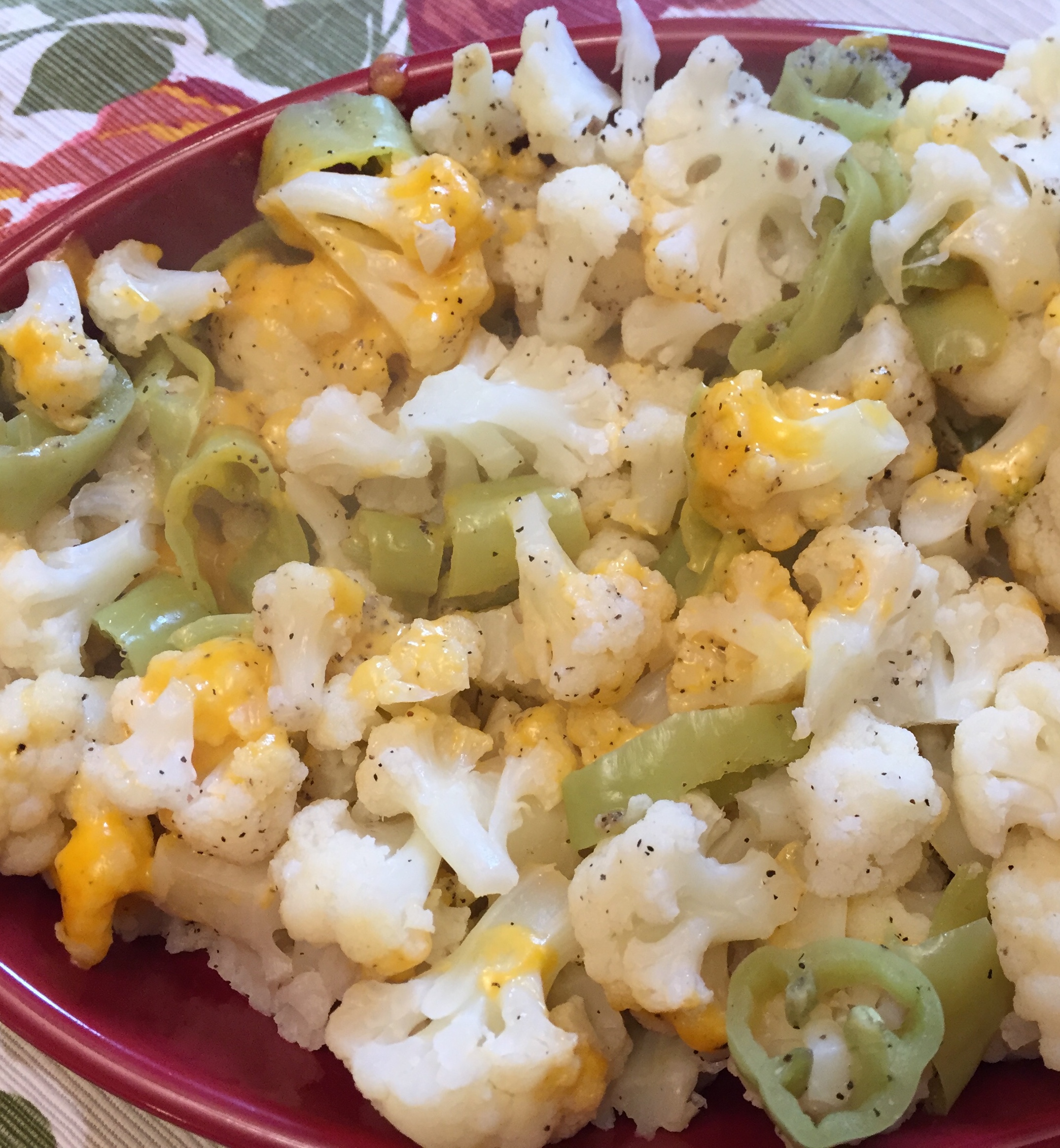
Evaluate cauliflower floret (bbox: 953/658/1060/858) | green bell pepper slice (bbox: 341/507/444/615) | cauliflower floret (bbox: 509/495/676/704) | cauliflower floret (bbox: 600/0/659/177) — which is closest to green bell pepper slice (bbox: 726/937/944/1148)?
cauliflower floret (bbox: 953/658/1060/858)

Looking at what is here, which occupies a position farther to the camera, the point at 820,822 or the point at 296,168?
the point at 296,168

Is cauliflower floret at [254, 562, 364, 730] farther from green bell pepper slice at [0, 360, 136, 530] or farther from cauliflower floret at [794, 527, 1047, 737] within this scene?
cauliflower floret at [794, 527, 1047, 737]

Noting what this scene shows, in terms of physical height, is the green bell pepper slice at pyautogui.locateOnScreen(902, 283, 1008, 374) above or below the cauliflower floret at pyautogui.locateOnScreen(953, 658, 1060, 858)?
above

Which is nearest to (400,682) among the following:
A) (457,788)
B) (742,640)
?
(457,788)

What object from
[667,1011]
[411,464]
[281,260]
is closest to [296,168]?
[281,260]

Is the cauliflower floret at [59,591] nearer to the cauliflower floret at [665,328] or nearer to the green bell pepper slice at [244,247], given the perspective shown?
the green bell pepper slice at [244,247]

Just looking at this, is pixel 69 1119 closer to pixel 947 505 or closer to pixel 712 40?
pixel 947 505
